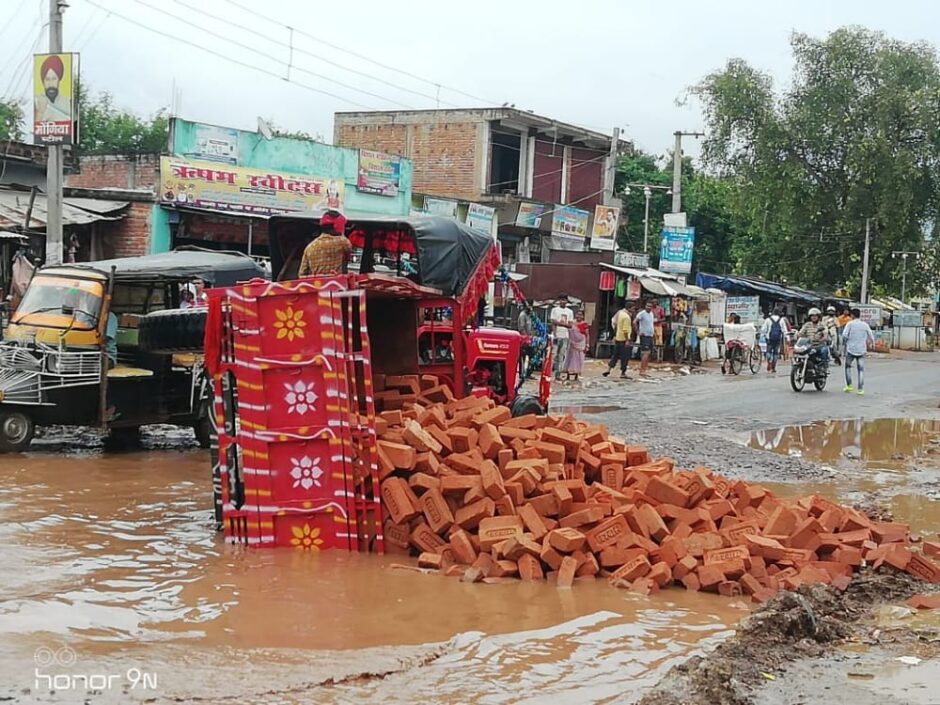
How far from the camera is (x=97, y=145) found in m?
41.6

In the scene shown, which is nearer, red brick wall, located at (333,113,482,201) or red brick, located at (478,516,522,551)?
red brick, located at (478,516,522,551)

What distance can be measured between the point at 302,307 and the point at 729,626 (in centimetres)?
369

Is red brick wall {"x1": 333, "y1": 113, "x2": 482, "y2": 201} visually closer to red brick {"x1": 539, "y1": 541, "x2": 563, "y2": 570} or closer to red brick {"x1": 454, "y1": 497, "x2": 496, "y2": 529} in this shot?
red brick {"x1": 454, "y1": 497, "x2": 496, "y2": 529}

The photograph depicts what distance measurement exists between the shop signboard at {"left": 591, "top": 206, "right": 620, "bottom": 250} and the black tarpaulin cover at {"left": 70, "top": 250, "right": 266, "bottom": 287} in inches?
925

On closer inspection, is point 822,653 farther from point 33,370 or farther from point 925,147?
point 925,147

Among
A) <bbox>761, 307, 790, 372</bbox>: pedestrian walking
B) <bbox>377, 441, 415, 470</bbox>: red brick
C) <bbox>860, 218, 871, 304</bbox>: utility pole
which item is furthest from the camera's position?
<bbox>860, 218, 871, 304</bbox>: utility pole

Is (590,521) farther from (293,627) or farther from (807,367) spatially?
(807,367)

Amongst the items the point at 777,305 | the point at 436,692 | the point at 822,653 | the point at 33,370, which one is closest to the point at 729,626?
the point at 822,653

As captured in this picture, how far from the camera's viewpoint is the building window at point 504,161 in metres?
35.0

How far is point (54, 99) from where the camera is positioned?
1775cm

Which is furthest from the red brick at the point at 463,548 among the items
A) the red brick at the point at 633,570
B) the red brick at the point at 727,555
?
the red brick at the point at 727,555

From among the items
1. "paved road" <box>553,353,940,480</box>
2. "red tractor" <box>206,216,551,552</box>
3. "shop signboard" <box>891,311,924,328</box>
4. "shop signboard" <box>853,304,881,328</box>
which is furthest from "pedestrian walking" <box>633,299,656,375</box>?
"shop signboard" <box>891,311,924,328</box>

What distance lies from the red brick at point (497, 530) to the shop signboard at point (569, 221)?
29158 millimetres

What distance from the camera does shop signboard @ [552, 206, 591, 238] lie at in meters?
35.8
